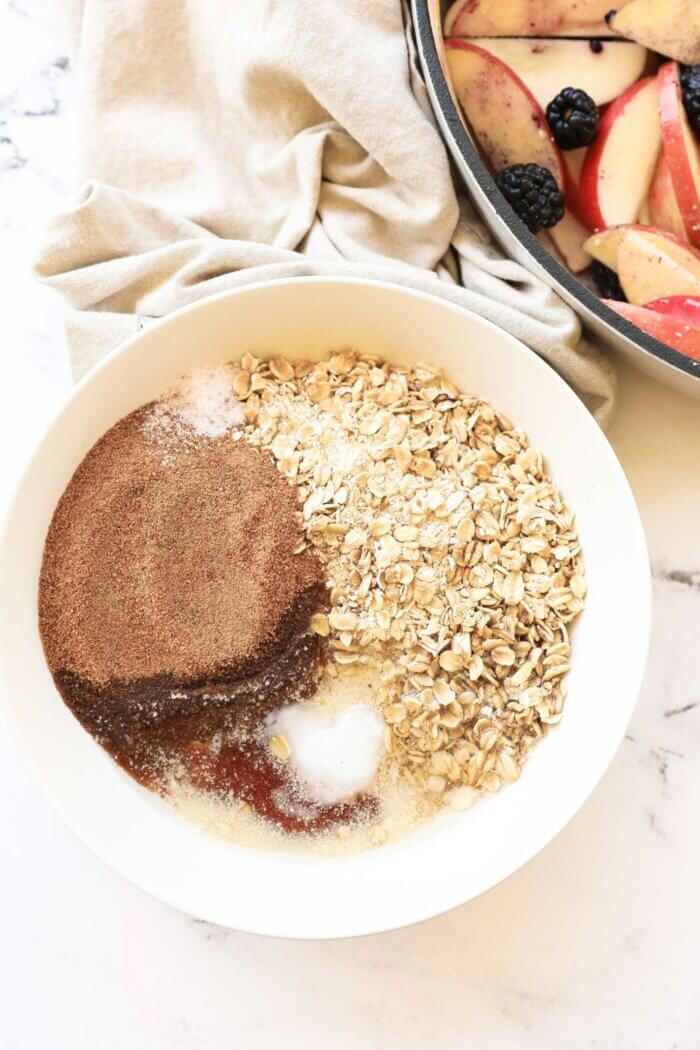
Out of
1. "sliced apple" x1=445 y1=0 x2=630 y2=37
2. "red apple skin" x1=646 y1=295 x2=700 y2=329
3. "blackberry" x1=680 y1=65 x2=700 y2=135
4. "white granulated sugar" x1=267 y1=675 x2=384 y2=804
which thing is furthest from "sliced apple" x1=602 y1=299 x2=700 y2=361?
"white granulated sugar" x1=267 y1=675 x2=384 y2=804

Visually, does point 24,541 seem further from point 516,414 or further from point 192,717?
point 516,414

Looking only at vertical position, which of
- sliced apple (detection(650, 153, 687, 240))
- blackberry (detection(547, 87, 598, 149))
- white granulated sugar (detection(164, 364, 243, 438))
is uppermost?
blackberry (detection(547, 87, 598, 149))

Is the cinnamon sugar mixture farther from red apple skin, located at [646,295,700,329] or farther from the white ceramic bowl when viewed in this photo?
red apple skin, located at [646,295,700,329]

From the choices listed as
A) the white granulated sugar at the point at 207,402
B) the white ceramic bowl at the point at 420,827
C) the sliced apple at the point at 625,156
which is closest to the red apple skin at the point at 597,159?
the sliced apple at the point at 625,156

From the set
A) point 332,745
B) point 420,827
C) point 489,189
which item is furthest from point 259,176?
point 420,827

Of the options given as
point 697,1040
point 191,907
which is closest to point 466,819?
point 191,907

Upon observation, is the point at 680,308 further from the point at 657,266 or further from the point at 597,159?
the point at 597,159
